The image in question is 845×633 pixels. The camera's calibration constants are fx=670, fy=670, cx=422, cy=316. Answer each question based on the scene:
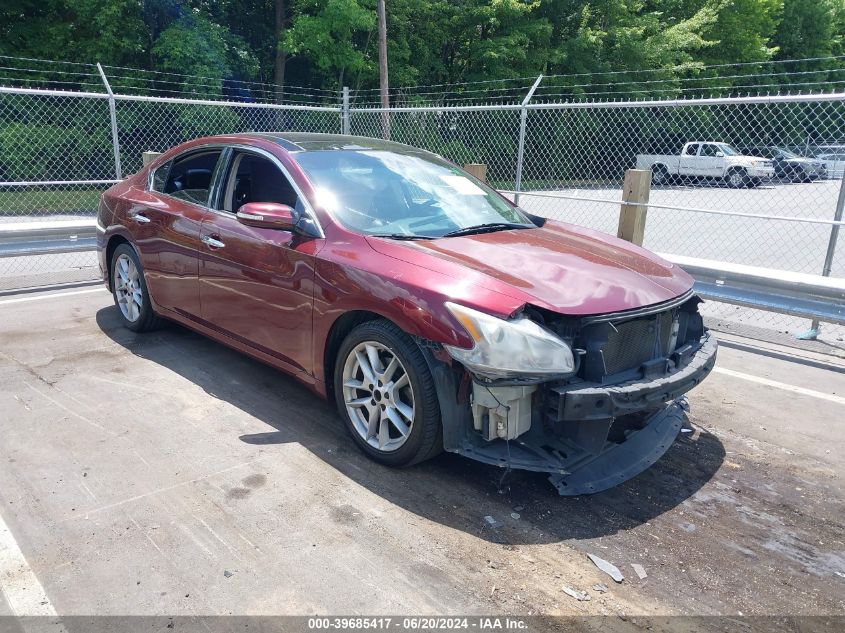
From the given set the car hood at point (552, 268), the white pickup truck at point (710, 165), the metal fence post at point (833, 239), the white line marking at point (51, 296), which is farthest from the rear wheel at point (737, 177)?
the white line marking at point (51, 296)

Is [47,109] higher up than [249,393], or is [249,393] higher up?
[47,109]

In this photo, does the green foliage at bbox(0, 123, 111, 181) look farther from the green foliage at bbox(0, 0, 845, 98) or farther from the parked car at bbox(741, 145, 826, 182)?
the parked car at bbox(741, 145, 826, 182)

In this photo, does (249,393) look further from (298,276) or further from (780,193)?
(780,193)

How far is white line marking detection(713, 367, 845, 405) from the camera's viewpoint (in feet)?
15.9

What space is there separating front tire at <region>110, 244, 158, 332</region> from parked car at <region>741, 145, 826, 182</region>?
1362 cm

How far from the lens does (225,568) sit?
2.80m

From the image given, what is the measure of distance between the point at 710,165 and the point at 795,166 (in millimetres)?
2902

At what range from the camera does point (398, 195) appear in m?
4.29

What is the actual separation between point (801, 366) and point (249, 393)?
14.5ft

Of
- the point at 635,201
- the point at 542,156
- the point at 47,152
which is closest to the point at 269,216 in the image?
the point at 635,201

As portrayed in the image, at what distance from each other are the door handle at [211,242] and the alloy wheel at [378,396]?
1405 mm

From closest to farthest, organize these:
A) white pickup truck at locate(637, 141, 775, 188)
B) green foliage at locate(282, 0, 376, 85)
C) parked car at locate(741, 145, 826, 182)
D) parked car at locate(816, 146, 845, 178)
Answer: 1. parked car at locate(816, 146, 845, 178)
2. parked car at locate(741, 145, 826, 182)
3. white pickup truck at locate(637, 141, 775, 188)
4. green foliage at locate(282, 0, 376, 85)

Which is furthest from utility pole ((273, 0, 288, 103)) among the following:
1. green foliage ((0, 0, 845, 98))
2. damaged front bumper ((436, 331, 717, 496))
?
damaged front bumper ((436, 331, 717, 496))

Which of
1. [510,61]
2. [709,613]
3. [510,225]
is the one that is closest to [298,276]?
[510,225]
